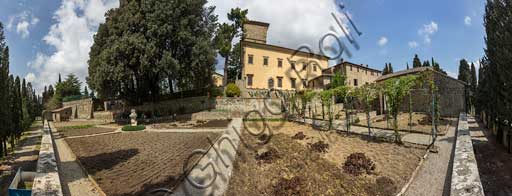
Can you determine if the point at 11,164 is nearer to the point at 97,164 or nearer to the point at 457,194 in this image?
the point at 97,164

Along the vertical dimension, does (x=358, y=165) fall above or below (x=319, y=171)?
above

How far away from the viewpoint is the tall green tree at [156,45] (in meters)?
20.2

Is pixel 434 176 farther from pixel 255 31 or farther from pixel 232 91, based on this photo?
pixel 255 31

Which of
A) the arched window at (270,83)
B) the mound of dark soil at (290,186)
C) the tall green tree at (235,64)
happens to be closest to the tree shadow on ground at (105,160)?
the mound of dark soil at (290,186)

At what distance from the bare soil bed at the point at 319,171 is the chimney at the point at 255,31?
26207 millimetres

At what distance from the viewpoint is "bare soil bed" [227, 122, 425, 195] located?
18.8 feet

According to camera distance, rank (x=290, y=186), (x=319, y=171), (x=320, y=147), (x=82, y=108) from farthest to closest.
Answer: (x=82, y=108) < (x=320, y=147) < (x=319, y=171) < (x=290, y=186)

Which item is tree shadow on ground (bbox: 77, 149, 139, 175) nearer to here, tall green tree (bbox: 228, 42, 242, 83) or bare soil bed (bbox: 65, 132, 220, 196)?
bare soil bed (bbox: 65, 132, 220, 196)

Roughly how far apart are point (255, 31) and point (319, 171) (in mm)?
30017

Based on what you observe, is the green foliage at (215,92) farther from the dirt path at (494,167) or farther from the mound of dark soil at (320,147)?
the dirt path at (494,167)

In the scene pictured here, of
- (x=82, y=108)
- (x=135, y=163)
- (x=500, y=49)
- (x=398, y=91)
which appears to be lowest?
(x=135, y=163)

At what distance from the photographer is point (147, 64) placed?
65.6 feet

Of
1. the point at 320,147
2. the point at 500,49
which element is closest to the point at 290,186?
the point at 320,147

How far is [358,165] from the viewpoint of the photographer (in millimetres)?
6980
